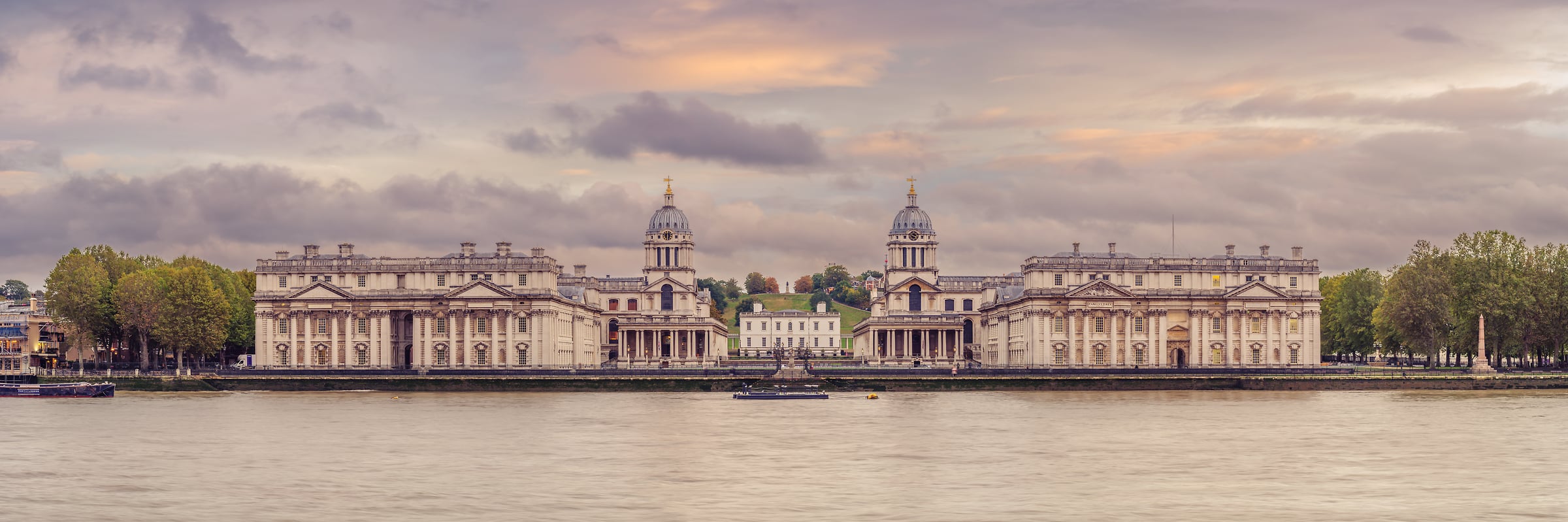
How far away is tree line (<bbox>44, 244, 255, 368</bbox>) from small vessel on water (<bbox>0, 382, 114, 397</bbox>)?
1668 centimetres

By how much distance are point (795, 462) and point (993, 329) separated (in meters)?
97.8

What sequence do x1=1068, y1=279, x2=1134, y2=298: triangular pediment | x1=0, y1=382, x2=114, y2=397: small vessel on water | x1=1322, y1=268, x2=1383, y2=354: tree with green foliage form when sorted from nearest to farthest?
x1=0, y1=382, x2=114, y2=397: small vessel on water, x1=1068, y1=279, x2=1134, y2=298: triangular pediment, x1=1322, y1=268, x2=1383, y2=354: tree with green foliage

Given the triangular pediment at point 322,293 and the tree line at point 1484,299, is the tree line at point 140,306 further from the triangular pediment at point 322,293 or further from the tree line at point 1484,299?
the tree line at point 1484,299

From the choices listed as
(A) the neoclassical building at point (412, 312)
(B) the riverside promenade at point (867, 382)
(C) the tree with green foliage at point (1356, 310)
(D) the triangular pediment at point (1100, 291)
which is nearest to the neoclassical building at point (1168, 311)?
(D) the triangular pediment at point (1100, 291)

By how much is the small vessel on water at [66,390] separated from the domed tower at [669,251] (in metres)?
69.4

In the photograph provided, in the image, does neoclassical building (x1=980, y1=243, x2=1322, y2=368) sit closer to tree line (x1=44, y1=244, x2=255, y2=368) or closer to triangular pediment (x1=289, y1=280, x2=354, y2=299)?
triangular pediment (x1=289, y1=280, x2=354, y2=299)

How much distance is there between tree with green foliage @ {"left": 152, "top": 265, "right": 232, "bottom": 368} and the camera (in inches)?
4491

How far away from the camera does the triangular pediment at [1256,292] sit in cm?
12594

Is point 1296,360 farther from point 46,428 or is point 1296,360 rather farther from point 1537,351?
point 46,428

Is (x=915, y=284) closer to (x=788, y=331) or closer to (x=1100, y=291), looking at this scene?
(x=1100, y=291)

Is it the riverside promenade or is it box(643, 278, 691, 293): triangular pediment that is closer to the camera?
the riverside promenade

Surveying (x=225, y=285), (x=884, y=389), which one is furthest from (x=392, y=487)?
(x=225, y=285)

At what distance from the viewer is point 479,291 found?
125 meters


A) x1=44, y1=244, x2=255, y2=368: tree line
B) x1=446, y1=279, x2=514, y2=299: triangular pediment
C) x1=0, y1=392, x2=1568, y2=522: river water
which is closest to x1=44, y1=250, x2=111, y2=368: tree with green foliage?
x1=44, y1=244, x2=255, y2=368: tree line
